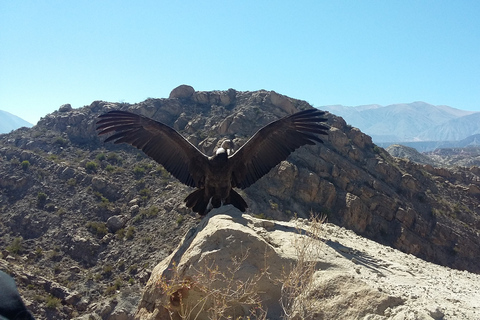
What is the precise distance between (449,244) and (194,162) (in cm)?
2456

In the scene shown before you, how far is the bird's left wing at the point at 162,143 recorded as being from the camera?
25.7 feet

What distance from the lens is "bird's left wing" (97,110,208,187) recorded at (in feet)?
25.7

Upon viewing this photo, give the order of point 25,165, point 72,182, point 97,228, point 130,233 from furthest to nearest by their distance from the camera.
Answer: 1. point 25,165
2. point 72,182
3. point 97,228
4. point 130,233

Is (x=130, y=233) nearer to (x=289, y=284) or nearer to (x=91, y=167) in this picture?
(x=91, y=167)

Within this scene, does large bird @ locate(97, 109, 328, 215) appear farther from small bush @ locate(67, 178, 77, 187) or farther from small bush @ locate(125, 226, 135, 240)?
small bush @ locate(67, 178, 77, 187)

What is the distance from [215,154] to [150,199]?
15130 mm

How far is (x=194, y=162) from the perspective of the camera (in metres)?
7.88

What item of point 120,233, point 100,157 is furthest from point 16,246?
point 100,157

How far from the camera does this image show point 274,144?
8141mm

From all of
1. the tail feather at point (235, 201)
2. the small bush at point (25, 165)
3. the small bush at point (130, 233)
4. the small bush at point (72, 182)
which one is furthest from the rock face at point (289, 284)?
the small bush at point (25, 165)

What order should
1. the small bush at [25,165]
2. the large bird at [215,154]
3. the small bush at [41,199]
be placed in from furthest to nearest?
the small bush at [25,165]
the small bush at [41,199]
the large bird at [215,154]

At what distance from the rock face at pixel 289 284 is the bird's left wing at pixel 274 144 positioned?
6.88 ft

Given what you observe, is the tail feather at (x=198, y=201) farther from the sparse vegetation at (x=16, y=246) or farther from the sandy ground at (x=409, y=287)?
the sparse vegetation at (x=16, y=246)

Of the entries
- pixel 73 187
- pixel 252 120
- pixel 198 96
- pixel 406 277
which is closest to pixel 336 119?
pixel 252 120
